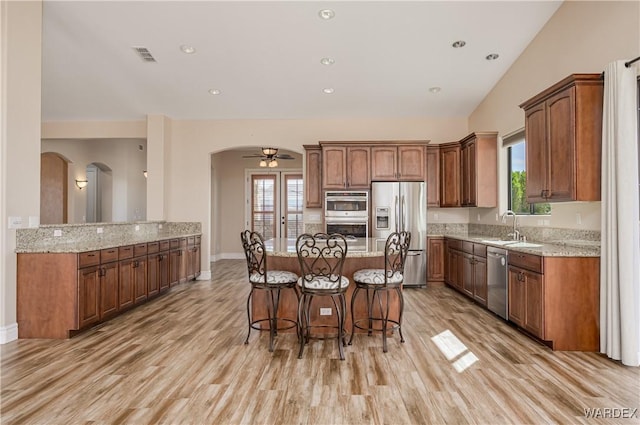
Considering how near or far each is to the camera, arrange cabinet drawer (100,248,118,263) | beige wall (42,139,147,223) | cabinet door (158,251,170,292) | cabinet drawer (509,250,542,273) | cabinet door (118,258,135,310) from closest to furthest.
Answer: cabinet drawer (509,250,542,273)
cabinet drawer (100,248,118,263)
cabinet door (118,258,135,310)
cabinet door (158,251,170,292)
beige wall (42,139,147,223)

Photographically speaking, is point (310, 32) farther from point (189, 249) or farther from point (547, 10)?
point (189, 249)

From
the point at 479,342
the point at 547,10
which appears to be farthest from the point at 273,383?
the point at 547,10

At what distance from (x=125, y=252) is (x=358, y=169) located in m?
3.77

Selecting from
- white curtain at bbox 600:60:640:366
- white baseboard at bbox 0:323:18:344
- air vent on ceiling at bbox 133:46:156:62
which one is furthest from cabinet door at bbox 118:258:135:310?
white curtain at bbox 600:60:640:366

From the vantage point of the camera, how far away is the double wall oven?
6289 millimetres

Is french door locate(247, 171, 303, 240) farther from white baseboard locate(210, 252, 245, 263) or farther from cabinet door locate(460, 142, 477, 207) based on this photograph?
cabinet door locate(460, 142, 477, 207)

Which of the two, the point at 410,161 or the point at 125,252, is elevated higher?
the point at 410,161

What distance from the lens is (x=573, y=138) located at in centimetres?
335

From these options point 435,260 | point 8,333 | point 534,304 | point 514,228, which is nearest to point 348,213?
point 435,260

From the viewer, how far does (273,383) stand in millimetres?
2656

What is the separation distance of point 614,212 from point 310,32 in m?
3.74

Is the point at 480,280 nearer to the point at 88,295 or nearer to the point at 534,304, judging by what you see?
the point at 534,304

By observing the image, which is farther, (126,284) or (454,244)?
(454,244)

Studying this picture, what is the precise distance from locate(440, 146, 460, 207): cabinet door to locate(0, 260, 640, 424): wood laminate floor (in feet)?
9.50
